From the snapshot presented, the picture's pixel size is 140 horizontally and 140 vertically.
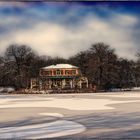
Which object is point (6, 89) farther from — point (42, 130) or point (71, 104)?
point (71, 104)

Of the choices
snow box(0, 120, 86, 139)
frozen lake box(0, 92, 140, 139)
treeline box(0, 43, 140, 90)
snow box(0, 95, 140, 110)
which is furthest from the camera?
snow box(0, 95, 140, 110)

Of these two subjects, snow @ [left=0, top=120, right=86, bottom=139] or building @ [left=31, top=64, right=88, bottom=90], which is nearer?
building @ [left=31, top=64, right=88, bottom=90]

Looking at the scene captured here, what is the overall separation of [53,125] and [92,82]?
104 cm

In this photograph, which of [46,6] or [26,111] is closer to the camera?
[46,6]

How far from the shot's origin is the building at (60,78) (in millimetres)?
4270

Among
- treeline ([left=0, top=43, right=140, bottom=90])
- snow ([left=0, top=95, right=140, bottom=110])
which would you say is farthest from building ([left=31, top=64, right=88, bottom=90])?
snow ([left=0, top=95, right=140, bottom=110])

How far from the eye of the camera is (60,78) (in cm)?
439

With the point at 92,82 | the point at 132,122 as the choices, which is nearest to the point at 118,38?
the point at 92,82

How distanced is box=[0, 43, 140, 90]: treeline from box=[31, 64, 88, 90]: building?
0.06 metres

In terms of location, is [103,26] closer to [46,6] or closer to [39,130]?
[46,6]

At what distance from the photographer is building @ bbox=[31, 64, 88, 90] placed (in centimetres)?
427

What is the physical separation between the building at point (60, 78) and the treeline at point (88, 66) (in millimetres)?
59

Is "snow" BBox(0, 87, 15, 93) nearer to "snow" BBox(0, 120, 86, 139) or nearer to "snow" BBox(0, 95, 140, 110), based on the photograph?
"snow" BBox(0, 120, 86, 139)

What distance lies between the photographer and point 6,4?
367 cm
